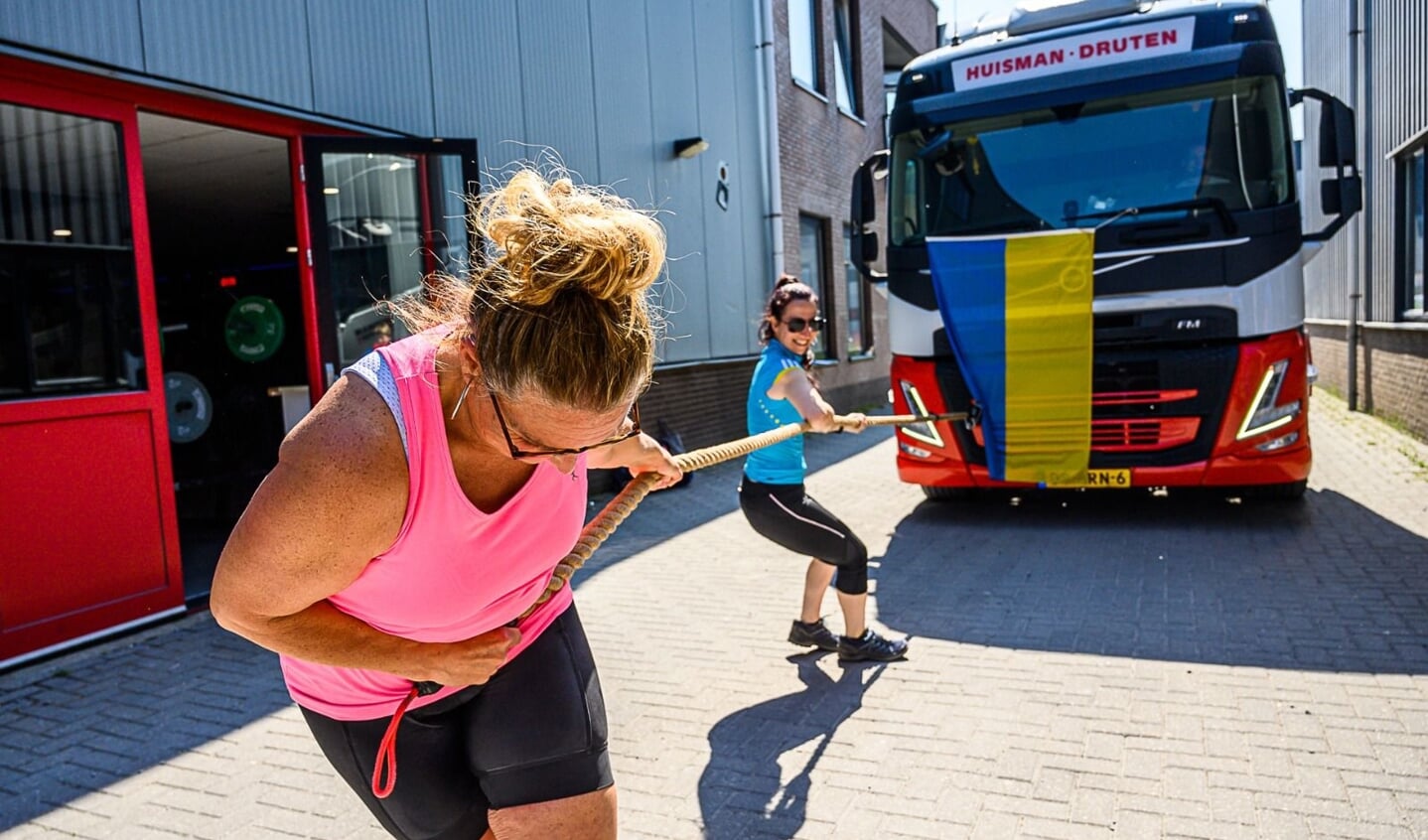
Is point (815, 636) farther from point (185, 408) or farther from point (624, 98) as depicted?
point (624, 98)

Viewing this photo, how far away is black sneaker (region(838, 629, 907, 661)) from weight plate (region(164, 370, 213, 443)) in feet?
20.2

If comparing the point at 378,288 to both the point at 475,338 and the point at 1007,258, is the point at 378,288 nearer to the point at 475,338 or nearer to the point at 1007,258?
the point at 1007,258

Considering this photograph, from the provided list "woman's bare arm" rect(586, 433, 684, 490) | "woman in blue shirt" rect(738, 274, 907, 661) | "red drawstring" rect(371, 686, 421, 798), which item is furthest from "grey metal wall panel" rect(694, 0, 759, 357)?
"red drawstring" rect(371, 686, 421, 798)

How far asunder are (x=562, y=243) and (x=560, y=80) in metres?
8.03

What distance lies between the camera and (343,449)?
4.91 ft

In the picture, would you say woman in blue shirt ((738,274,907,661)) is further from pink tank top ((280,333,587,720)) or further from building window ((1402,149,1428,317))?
building window ((1402,149,1428,317))

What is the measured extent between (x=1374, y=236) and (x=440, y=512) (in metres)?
13.6

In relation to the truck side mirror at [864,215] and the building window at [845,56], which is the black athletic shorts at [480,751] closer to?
the truck side mirror at [864,215]

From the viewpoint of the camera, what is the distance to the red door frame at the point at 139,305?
4.88m

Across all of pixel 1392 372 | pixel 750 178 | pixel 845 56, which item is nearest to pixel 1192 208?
pixel 1392 372

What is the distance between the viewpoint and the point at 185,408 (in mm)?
8172

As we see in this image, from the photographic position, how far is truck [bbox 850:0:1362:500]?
6328mm

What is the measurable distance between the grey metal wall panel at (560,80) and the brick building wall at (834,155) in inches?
186

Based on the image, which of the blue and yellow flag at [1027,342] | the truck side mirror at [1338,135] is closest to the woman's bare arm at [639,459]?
the blue and yellow flag at [1027,342]
